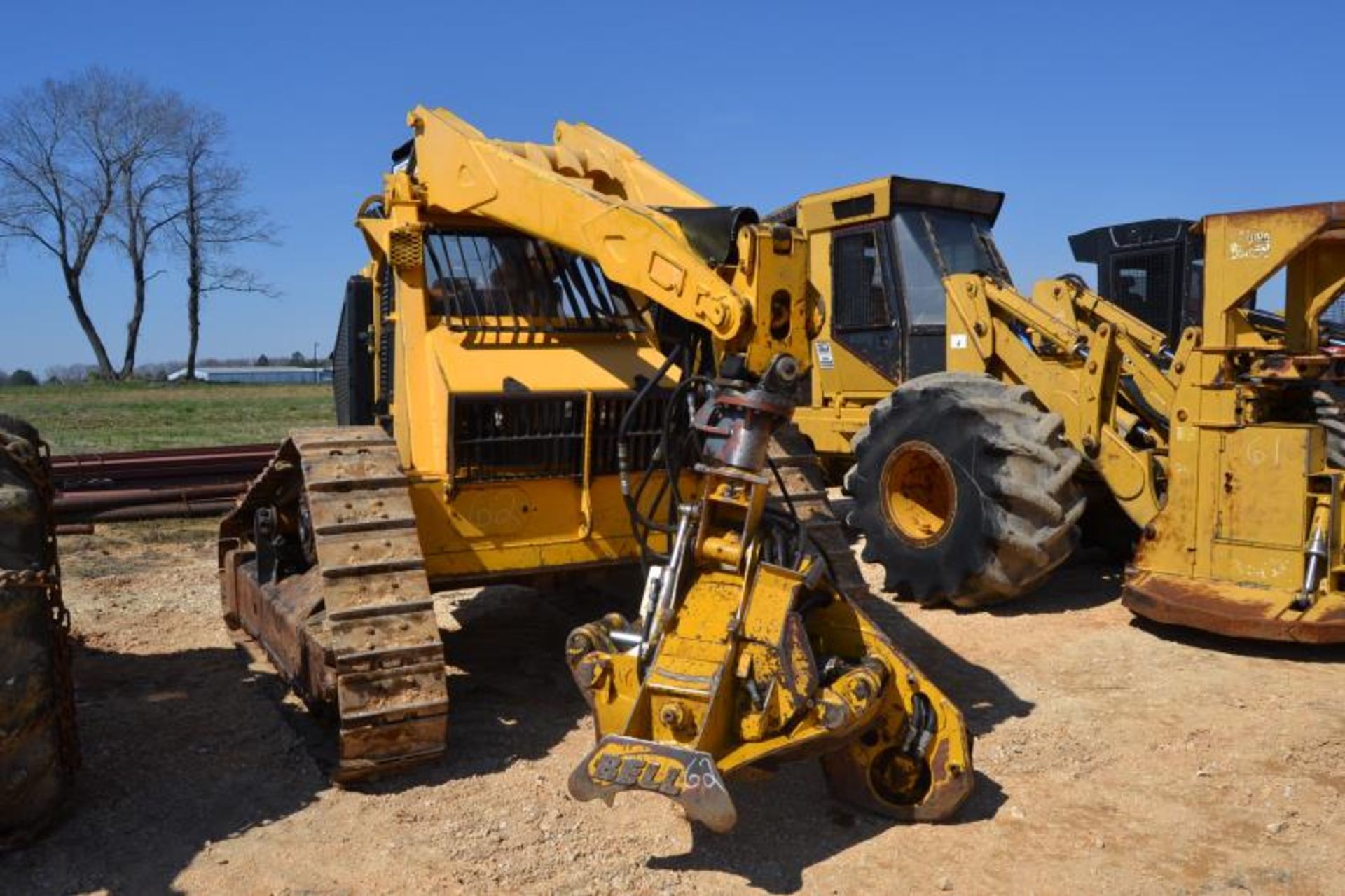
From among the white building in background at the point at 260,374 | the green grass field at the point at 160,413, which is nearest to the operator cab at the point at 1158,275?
the green grass field at the point at 160,413

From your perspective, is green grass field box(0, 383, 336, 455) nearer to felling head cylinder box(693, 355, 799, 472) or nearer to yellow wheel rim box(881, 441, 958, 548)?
yellow wheel rim box(881, 441, 958, 548)

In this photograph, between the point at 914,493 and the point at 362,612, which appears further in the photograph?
the point at 914,493

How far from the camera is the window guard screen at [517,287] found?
249 inches

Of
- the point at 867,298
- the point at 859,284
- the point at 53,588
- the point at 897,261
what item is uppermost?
the point at 897,261

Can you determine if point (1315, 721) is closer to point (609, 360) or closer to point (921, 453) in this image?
point (921, 453)

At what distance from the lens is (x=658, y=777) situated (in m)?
3.87

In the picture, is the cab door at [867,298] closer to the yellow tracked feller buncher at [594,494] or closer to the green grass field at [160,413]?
the yellow tracked feller buncher at [594,494]

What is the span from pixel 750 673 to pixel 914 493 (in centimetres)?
421

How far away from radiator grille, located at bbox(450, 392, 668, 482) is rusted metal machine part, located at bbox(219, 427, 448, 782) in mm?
365

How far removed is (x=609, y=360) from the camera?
6332mm

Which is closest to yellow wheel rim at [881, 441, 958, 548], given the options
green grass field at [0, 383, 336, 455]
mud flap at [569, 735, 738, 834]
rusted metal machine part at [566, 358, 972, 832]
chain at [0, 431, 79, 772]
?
rusted metal machine part at [566, 358, 972, 832]

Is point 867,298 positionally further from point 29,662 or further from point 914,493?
point 29,662

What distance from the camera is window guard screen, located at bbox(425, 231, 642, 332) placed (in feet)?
20.7

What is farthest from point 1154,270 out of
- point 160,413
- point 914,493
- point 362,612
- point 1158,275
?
point 160,413
